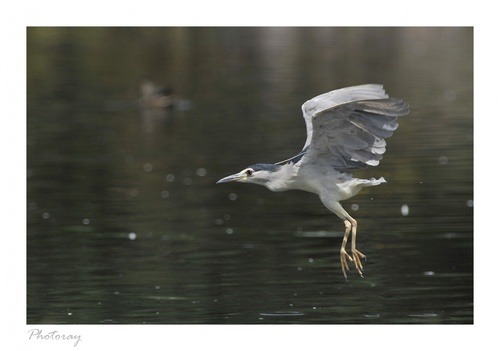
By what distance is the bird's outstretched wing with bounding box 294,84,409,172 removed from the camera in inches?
318

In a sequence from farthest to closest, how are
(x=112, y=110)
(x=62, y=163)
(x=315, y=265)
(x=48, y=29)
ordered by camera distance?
1. (x=48, y=29)
2. (x=112, y=110)
3. (x=62, y=163)
4. (x=315, y=265)

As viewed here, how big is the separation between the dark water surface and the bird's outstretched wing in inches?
53.8

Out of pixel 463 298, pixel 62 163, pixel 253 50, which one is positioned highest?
pixel 253 50

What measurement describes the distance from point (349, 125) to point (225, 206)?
5.11 m

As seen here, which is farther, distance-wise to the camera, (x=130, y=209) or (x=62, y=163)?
(x=62, y=163)

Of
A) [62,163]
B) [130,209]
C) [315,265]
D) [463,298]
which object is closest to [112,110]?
[62,163]

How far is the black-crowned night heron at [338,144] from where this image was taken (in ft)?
26.7

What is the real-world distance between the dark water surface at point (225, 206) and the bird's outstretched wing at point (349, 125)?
1367mm

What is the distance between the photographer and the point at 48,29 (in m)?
30.3

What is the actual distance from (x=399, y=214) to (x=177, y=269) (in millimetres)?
3196

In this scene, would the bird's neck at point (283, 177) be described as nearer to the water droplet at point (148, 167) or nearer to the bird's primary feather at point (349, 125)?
the bird's primary feather at point (349, 125)

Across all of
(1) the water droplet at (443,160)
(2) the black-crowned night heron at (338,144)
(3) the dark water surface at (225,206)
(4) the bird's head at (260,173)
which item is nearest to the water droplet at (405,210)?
(3) the dark water surface at (225,206)

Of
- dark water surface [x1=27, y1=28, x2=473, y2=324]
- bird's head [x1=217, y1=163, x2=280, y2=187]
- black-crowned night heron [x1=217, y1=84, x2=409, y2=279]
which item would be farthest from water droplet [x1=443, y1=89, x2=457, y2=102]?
bird's head [x1=217, y1=163, x2=280, y2=187]

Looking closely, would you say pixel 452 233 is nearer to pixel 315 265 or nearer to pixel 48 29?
pixel 315 265
